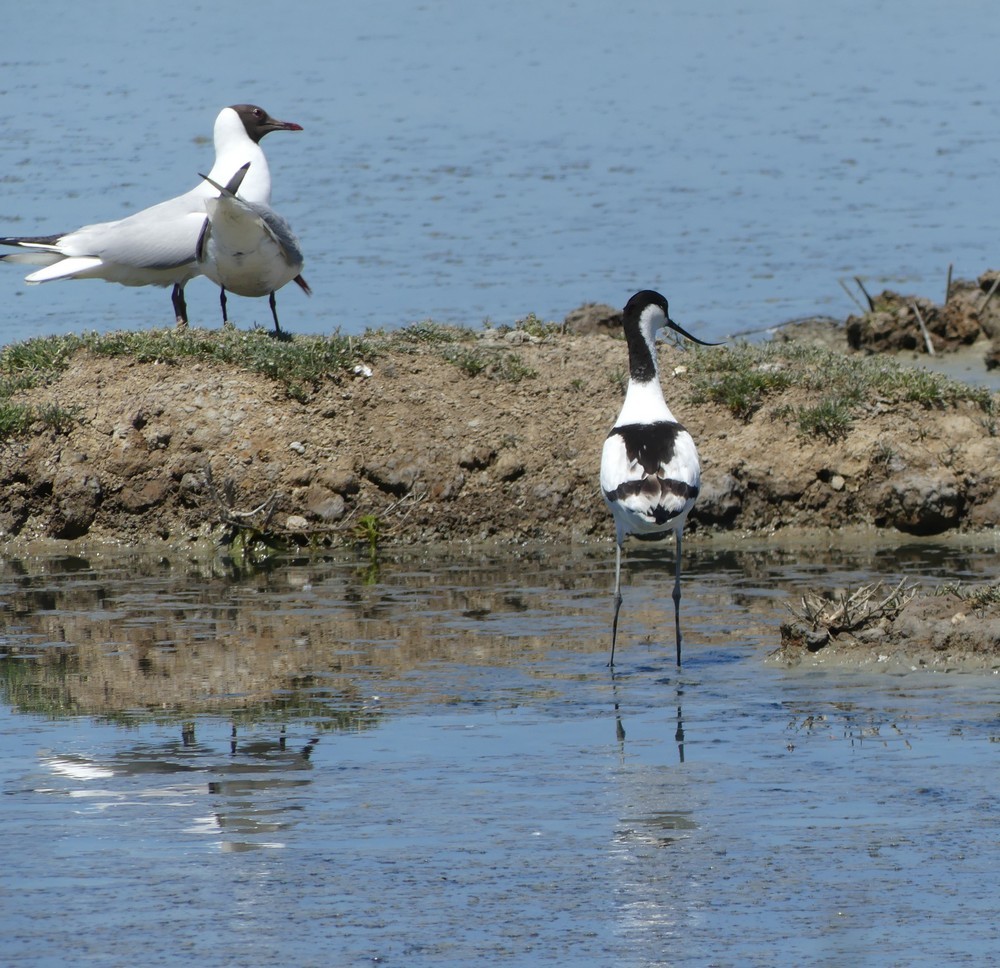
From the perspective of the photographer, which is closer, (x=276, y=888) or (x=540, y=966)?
(x=540, y=966)

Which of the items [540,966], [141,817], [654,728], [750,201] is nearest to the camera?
[540,966]

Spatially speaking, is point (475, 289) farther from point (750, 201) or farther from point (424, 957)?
point (424, 957)

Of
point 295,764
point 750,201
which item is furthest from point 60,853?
point 750,201

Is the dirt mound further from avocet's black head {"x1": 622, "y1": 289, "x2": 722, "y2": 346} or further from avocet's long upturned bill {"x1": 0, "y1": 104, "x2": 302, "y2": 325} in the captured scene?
avocet's black head {"x1": 622, "y1": 289, "x2": 722, "y2": 346}

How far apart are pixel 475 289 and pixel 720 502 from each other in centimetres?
877

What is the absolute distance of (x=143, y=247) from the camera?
47.1 ft

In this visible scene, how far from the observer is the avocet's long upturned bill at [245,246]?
13.5 m

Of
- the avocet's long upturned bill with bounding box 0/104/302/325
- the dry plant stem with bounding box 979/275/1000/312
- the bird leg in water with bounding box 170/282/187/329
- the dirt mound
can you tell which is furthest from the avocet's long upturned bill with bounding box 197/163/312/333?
the dry plant stem with bounding box 979/275/1000/312

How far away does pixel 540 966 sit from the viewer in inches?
210

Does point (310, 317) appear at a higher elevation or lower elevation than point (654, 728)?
higher

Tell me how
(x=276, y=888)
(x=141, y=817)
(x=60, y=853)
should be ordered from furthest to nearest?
1. (x=141, y=817)
2. (x=60, y=853)
3. (x=276, y=888)

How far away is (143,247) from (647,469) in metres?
6.07

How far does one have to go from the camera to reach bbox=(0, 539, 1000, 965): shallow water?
561cm

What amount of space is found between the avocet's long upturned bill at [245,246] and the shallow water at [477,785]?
10.8 feet
